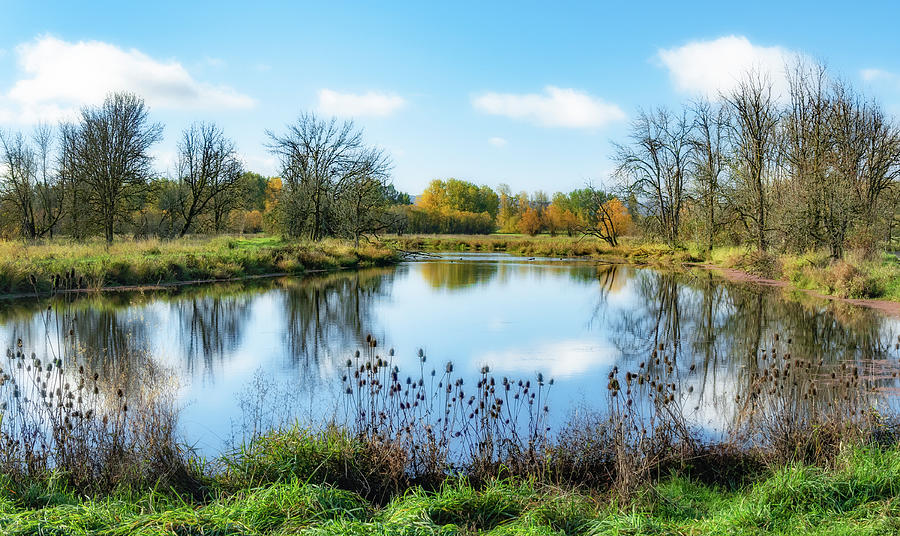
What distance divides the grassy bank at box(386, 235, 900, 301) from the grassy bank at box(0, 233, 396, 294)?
18.4 meters

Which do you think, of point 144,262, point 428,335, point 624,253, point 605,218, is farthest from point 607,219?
point 428,335

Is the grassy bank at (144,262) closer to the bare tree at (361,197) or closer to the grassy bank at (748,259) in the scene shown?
the bare tree at (361,197)

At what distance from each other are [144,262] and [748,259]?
23.8 meters

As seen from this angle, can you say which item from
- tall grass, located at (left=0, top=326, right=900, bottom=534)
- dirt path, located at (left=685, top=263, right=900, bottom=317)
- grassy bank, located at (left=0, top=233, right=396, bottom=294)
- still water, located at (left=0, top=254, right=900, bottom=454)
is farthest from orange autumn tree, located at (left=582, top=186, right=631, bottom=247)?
tall grass, located at (left=0, top=326, right=900, bottom=534)

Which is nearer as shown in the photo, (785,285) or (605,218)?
(785,285)

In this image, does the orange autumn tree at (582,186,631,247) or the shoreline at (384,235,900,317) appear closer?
the shoreline at (384,235,900,317)

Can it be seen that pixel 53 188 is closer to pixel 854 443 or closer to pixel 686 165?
pixel 686 165

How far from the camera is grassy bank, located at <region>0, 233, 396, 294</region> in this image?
17500 millimetres

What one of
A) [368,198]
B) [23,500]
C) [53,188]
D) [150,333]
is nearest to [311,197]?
[368,198]

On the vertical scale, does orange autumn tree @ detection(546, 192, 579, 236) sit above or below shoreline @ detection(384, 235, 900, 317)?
above

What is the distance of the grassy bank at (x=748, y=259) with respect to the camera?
18484 millimetres

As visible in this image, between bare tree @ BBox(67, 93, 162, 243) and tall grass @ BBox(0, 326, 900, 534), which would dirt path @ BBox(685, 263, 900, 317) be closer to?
tall grass @ BBox(0, 326, 900, 534)

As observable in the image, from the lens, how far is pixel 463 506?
431 cm

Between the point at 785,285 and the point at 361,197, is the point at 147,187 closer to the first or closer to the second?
the point at 361,197
